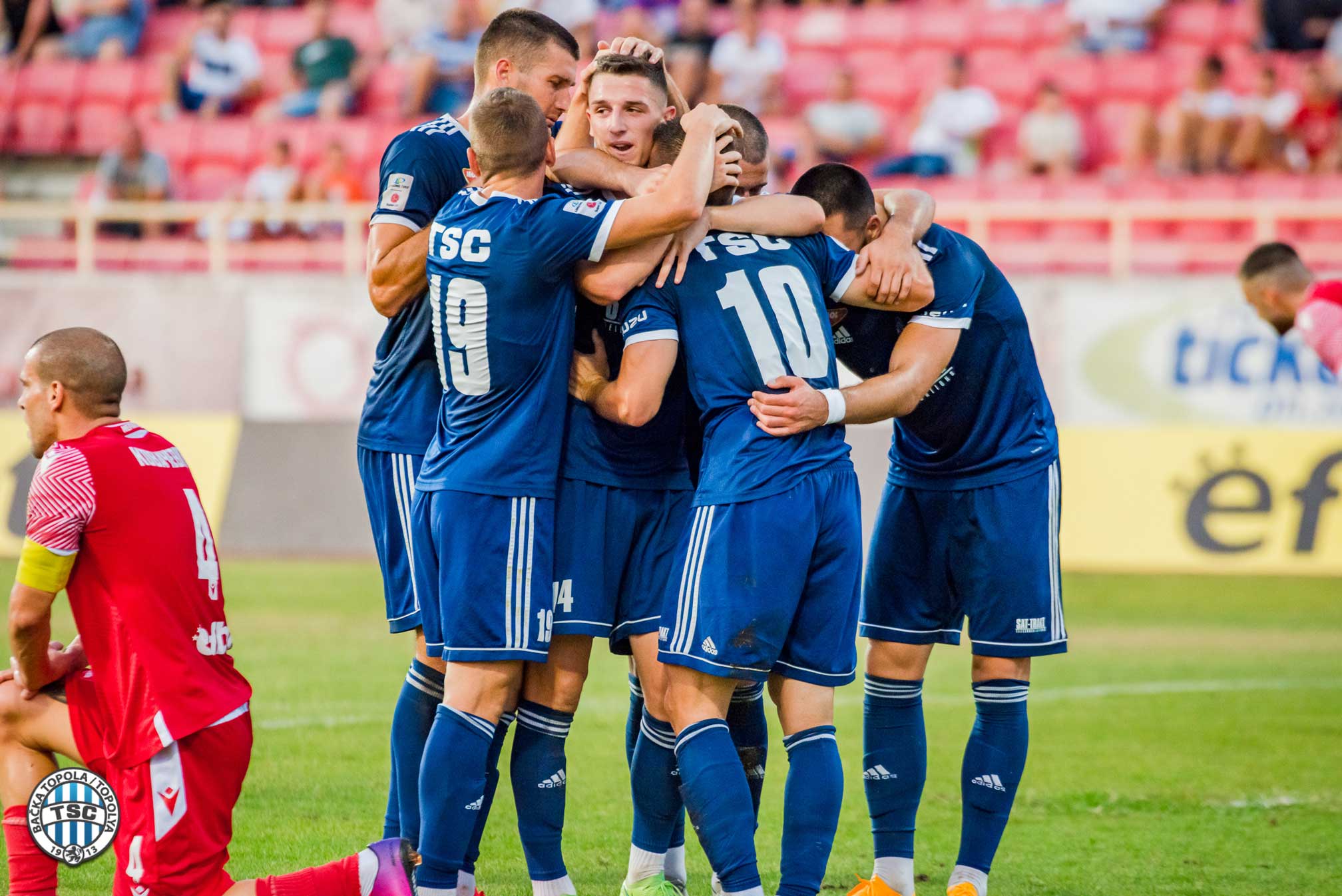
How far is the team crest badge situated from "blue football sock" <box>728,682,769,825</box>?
1847 millimetres

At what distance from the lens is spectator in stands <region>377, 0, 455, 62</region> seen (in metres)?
18.7

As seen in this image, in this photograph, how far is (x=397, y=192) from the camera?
16.1 feet

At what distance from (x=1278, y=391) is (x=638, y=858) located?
9.48m

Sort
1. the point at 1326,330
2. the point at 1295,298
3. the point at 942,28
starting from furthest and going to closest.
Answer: the point at 942,28, the point at 1295,298, the point at 1326,330

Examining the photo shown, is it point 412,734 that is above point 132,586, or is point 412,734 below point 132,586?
below

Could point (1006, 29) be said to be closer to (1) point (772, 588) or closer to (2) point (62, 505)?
(1) point (772, 588)

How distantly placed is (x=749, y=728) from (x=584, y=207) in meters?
1.72

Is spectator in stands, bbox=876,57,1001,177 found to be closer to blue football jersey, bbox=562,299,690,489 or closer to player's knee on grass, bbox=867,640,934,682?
player's knee on grass, bbox=867,640,934,682

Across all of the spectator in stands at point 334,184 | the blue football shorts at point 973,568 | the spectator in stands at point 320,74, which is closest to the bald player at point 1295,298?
the blue football shorts at point 973,568

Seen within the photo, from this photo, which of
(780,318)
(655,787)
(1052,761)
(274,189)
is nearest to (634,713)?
(655,787)

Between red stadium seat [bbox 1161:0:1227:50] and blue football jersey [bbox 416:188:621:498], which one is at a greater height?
red stadium seat [bbox 1161:0:1227:50]

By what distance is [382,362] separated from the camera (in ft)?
17.1

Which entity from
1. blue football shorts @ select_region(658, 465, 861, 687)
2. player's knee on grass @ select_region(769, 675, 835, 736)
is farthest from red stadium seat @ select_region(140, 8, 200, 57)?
player's knee on grass @ select_region(769, 675, 835, 736)

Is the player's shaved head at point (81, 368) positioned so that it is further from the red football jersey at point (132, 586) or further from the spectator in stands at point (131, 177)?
the spectator in stands at point (131, 177)
